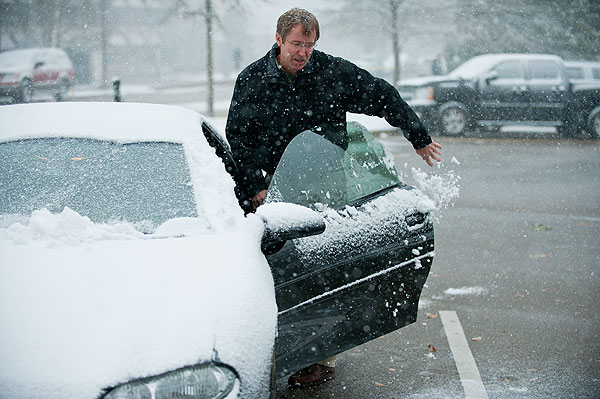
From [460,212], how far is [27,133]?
6.26m

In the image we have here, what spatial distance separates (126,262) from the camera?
2.59 metres

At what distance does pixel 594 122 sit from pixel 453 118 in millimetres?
3307

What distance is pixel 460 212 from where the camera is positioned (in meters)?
8.70

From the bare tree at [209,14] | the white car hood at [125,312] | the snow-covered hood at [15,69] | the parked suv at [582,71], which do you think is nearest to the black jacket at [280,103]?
the white car hood at [125,312]

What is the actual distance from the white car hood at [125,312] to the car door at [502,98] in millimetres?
13951

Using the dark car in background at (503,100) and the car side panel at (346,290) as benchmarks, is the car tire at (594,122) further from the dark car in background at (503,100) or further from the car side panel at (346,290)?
the car side panel at (346,290)

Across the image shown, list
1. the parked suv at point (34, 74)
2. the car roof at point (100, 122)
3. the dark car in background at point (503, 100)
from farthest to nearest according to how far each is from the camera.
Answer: the parked suv at point (34, 74)
the dark car in background at point (503, 100)
the car roof at point (100, 122)

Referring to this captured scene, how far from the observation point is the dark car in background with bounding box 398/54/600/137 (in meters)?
15.8

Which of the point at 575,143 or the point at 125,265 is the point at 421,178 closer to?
the point at 125,265

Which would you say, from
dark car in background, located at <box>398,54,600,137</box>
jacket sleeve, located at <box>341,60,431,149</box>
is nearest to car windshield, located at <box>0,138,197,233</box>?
jacket sleeve, located at <box>341,60,431,149</box>

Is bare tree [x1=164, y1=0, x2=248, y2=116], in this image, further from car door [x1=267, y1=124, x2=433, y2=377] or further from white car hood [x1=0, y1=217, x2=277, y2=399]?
white car hood [x1=0, y1=217, x2=277, y2=399]

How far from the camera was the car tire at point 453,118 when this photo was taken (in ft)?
51.9

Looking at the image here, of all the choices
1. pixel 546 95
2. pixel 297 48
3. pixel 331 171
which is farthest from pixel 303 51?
pixel 546 95

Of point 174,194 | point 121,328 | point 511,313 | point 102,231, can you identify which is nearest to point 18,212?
point 102,231
